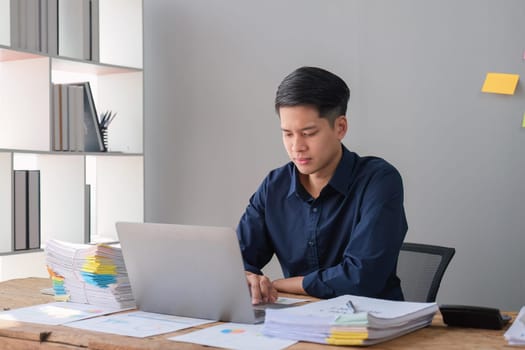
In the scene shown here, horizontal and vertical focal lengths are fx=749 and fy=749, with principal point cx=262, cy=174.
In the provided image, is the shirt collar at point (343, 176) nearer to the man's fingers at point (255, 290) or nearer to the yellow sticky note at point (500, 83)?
the man's fingers at point (255, 290)

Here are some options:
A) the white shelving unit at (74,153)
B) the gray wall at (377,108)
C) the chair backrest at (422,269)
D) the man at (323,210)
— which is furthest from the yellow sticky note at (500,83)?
the white shelving unit at (74,153)

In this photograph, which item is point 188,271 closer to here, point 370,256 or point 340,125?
point 370,256

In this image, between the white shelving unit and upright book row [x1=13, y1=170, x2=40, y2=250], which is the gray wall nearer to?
the white shelving unit

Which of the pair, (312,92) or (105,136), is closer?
(312,92)

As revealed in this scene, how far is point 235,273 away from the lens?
60.4 inches

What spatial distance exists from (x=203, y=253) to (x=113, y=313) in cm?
29

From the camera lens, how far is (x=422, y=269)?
236 cm

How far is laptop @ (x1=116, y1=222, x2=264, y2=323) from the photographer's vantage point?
154 centimetres

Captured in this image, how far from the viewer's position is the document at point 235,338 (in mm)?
1345

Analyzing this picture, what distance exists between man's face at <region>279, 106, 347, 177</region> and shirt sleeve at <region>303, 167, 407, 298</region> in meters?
0.18

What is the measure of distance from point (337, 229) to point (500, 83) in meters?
1.26

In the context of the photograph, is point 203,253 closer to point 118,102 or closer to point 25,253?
point 25,253

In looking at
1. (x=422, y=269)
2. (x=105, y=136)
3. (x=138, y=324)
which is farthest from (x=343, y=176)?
(x=105, y=136)

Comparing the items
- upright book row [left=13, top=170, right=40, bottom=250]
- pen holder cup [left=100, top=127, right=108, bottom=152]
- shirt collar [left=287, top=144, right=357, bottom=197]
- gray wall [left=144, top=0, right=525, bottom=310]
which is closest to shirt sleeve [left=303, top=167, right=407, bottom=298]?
shirt collar [left=287, top=144, right=357, bottom=197]
